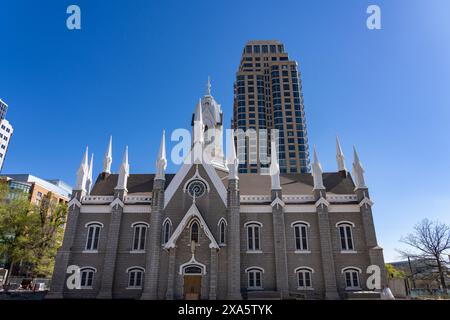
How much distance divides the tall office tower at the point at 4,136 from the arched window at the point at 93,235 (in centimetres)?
14985

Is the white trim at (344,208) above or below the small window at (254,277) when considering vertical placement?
above

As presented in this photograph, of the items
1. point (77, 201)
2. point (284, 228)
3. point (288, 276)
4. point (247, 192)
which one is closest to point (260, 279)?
point (288, 276)

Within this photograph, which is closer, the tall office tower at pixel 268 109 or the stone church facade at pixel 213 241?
the stone church facade at pixel 213 241

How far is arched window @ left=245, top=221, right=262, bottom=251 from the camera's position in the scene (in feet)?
103

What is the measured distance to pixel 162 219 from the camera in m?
31.8

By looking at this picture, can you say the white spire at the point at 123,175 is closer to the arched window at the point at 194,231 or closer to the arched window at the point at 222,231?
the arched window at the point at 194,231

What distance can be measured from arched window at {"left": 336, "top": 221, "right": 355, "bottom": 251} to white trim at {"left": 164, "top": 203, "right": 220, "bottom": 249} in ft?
40.9

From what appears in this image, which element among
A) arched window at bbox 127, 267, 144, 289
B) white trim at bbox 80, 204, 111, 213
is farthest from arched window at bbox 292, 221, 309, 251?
white trim at bbox 80, 204, 111, 213

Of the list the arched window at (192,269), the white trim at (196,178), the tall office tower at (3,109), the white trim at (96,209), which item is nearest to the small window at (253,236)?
the arched window at (192,269)

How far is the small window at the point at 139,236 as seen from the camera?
31.9 m

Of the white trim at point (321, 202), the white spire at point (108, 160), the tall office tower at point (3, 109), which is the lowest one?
the white trim at point (321, 202)
